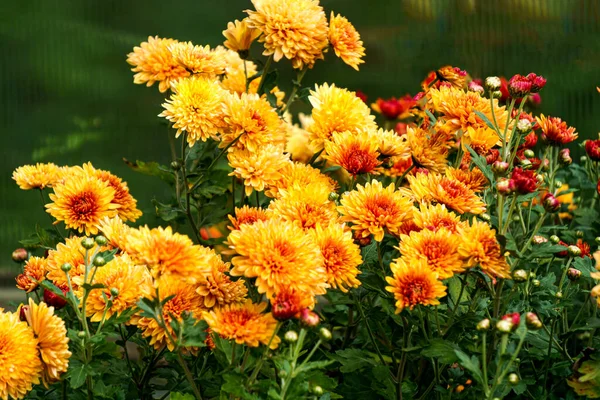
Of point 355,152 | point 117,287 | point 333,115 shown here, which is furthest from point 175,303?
point 333,115

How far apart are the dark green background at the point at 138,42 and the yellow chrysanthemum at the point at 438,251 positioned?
2201 mm

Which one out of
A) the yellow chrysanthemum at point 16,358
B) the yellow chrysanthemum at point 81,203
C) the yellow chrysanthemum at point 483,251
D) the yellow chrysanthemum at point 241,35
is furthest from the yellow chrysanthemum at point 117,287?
the yellow chrysanthemum at point 241,35

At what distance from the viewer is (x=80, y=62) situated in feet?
11.4

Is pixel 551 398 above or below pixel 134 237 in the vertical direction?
below

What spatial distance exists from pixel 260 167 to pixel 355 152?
0.20 metres

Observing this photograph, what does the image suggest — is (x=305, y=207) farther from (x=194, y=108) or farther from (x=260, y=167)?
(x=194, y=108)

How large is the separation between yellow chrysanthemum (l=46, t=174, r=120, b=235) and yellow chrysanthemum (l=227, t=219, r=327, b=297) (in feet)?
1.76

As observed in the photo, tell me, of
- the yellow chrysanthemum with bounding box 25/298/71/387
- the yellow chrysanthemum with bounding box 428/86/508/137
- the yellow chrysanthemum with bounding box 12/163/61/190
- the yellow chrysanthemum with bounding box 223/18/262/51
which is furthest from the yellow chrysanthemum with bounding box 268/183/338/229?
the yellow chrysanthemum with bounding box 12/163/61/190

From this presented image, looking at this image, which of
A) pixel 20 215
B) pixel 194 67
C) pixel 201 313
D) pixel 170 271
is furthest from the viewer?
pixel 20 215

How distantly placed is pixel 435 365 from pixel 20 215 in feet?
7.79

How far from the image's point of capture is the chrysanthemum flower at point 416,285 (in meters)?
1.22

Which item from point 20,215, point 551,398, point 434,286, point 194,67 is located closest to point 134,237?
point 434,286

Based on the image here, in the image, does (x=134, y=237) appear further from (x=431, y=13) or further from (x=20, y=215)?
(x=431, y=13)

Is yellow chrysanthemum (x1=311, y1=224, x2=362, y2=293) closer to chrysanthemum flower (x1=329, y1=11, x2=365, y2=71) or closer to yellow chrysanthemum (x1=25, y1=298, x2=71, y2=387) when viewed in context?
yellow chrysanthemum (x1=25, y1=298, x2=71, y2=387)
